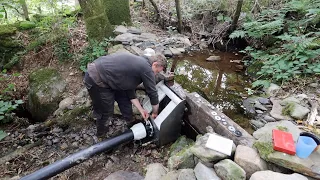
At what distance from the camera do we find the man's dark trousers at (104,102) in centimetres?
319

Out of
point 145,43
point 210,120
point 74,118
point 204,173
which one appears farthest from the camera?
point 145,43

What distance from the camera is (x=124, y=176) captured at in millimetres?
3014

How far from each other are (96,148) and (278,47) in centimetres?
477

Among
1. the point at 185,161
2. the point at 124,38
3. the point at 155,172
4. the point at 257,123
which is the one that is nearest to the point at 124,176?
the point at 155,172

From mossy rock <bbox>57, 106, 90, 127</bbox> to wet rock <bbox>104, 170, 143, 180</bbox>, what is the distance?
138 cm

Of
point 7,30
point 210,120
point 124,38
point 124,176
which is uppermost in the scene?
point 7,30

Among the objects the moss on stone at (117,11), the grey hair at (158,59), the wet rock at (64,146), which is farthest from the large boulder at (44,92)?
the grey hair at (158,59)

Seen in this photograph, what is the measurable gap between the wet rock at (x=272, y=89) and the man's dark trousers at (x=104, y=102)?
2.57m

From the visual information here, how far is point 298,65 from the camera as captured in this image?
14.4 ft

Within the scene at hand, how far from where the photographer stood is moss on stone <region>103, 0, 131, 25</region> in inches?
243

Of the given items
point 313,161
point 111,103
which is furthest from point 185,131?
point 313,161

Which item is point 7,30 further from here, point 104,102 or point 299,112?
point 299,112

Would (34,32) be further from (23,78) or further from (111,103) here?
(111,103)

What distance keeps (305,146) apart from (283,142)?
190mm
